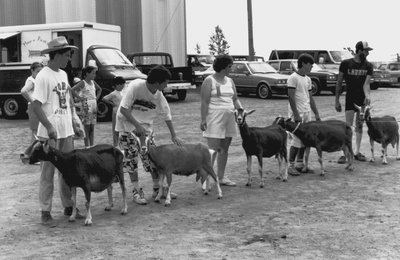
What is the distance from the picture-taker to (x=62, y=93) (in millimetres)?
6551

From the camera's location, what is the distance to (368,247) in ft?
18.4

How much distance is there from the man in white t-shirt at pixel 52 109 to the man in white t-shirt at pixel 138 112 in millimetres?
760

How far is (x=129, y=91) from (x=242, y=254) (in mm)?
2701

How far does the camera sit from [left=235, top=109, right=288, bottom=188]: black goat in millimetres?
8414

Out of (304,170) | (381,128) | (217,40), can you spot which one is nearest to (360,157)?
(381,128)

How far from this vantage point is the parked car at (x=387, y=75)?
3316 centimetres

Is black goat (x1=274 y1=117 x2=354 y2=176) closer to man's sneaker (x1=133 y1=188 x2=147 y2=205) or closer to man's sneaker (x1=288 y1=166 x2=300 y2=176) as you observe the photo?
man's sneaker (x1=288 y1=166 x2=300 y2=176)

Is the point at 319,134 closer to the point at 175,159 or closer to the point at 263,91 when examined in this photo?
the point at 175,159

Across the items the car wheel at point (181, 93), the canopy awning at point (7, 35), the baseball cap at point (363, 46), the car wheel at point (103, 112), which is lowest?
the car wheel at point (103, 112)

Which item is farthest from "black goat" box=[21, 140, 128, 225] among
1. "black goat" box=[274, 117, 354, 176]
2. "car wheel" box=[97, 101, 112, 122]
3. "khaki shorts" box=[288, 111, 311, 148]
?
"car wheel" box=[97, 101, 112, 122]

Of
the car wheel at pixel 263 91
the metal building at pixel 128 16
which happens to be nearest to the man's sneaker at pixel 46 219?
the car wheel at pixel 263 91

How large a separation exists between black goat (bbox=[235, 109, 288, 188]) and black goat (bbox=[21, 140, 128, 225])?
1958mm

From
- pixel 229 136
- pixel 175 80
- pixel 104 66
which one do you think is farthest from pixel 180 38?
pixel 229 136

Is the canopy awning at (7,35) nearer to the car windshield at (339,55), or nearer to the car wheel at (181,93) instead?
the car wheel at (181,93)
